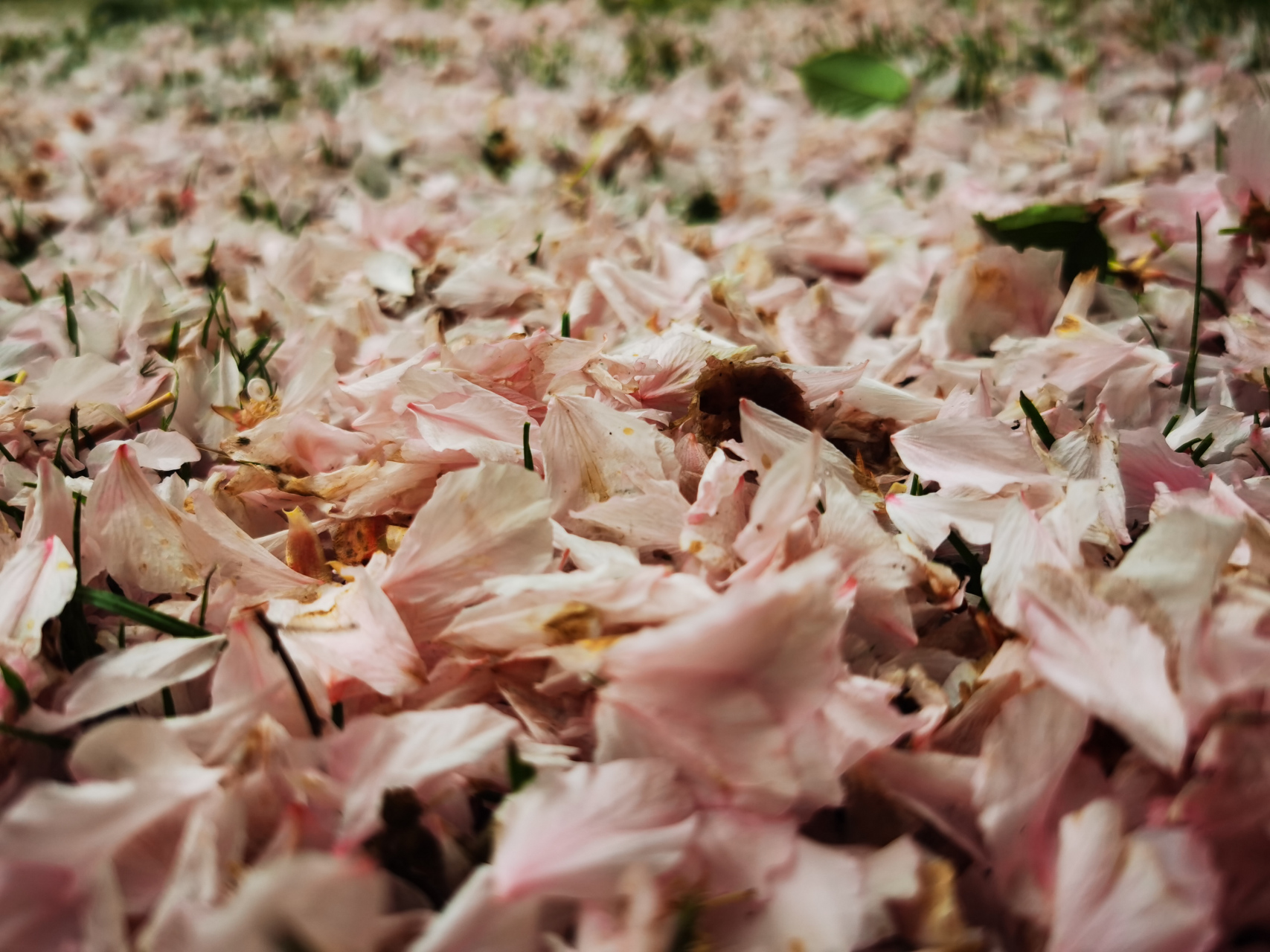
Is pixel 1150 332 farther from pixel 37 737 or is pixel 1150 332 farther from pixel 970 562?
pixel 37 737

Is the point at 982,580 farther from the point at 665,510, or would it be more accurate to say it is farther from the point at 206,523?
the point at 206,523

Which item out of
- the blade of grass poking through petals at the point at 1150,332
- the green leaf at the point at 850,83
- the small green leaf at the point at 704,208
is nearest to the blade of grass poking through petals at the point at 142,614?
the blade of grass poking through petals at the point at 1150,332

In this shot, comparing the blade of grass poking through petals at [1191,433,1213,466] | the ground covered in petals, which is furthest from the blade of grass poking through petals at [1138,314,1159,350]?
the blade of grass poking through petals at [1191,433,1213,466]

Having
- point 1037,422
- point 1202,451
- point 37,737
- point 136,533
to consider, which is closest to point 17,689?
point 37,737

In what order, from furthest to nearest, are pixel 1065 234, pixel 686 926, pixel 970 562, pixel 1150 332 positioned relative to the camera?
pixel 1065 234, pixel 1150 332, pixel 970 562, pixel 686 926

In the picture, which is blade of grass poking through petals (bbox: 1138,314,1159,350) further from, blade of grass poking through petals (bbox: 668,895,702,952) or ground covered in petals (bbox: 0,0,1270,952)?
blade of grass poking through petals (bbox: 668,895,702,952)


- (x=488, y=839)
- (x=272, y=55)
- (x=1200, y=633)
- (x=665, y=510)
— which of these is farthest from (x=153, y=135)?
(x=1200, y=633)
